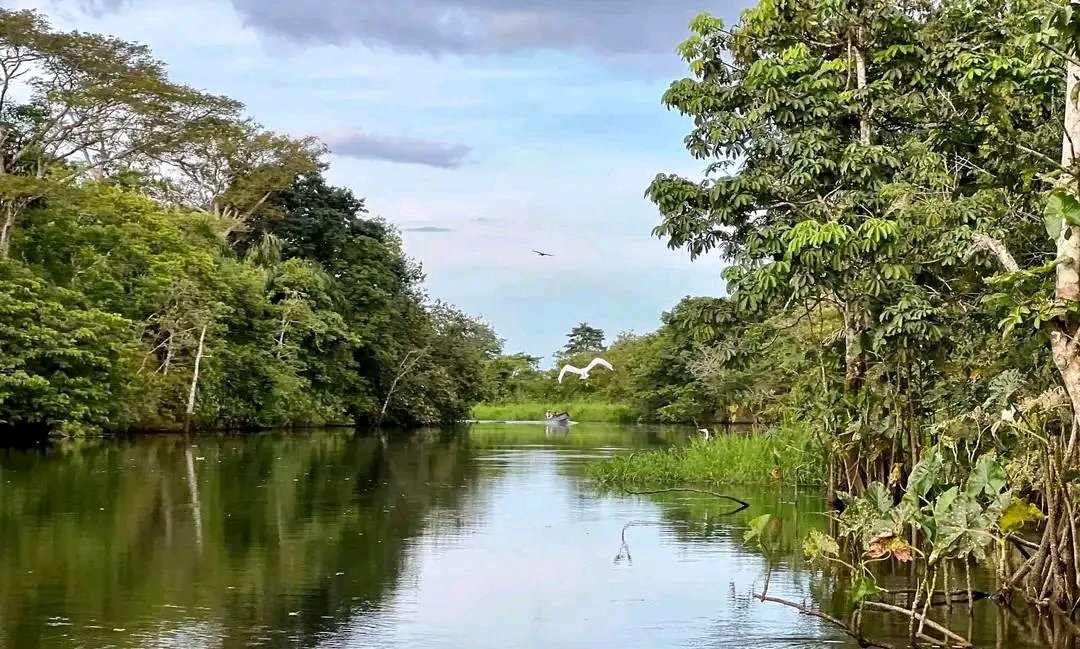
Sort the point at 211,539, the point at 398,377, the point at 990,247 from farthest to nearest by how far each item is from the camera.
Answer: the point at 398,377 → the point at 211,539 → the point at 990,247

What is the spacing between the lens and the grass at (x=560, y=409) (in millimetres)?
60250

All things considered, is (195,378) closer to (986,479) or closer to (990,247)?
(990,247)

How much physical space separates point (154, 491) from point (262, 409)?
2303 cm

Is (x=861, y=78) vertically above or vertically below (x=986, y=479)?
above

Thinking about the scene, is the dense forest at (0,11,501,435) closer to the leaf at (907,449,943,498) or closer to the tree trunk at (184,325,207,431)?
the tree trunk at (184,325,207,431)

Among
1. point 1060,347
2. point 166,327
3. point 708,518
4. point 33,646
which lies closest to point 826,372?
point 708,518

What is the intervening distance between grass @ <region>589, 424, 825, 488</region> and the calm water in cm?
66

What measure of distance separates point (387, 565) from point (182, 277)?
2546 cm

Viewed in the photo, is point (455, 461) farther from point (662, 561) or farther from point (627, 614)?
point (627, 614)

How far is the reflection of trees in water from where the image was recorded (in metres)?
8.33

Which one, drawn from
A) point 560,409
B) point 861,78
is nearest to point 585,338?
point 560,409

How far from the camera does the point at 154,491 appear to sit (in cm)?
1723

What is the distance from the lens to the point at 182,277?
114 feet

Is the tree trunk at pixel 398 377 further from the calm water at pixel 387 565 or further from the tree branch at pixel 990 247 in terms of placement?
the tree branch at pixel 990 247
